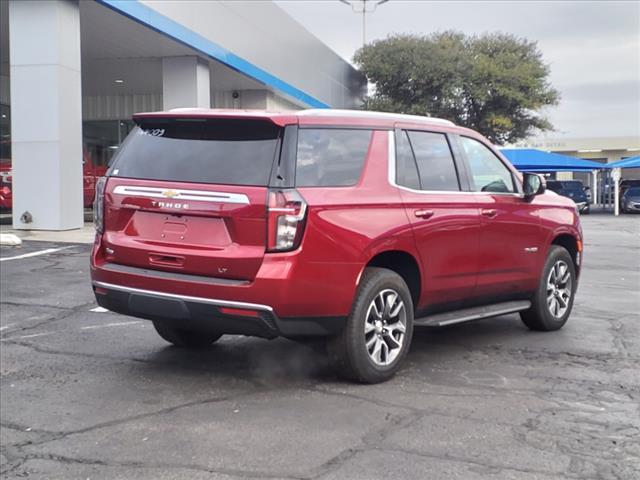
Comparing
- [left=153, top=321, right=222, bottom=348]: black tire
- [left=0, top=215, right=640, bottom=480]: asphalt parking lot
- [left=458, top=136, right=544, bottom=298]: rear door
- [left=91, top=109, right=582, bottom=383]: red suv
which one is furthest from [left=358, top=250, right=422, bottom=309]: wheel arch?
[left=153, top=321, right=222, bottom=348]: black tire

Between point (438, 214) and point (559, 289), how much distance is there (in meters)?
2.21

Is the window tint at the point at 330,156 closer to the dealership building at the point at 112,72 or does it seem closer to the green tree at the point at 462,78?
the dealership building at the point at 112,72

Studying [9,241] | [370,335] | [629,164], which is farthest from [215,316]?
[629,164]

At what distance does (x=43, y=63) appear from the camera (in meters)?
15.2

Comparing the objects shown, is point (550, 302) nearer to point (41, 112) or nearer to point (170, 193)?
point (170, 193)

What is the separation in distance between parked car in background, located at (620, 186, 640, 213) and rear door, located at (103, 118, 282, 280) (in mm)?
34209

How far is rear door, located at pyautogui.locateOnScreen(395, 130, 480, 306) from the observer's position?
5.44 m

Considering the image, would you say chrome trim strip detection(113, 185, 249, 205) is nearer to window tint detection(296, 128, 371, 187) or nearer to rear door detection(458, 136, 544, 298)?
window tint detection(296, 128, 371, 187)

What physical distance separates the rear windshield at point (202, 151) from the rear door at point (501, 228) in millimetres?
2086

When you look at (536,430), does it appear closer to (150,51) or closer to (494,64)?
(150,51)

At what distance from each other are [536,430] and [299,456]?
56.2 inches

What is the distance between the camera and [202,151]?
5004 mm

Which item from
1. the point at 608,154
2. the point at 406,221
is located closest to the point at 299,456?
the point at 406,221

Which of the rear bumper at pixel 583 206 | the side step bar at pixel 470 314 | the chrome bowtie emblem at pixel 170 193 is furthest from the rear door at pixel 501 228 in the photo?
the rear bumper at pixel 583 206
